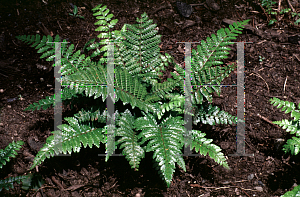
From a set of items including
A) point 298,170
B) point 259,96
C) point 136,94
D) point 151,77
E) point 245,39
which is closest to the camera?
point 136,94

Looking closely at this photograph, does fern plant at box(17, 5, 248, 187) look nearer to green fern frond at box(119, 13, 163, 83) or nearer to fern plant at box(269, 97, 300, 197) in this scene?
green fern frond at box(119, 13, 163, 83)

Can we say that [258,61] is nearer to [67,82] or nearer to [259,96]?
[259,96]

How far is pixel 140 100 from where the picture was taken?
2.37 metres

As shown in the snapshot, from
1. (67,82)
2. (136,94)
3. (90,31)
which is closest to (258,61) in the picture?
(136,94)

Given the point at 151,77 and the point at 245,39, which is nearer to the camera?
the point at 151,77

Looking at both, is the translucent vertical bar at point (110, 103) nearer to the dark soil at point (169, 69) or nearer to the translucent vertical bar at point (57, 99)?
the translucent vertical bar at point (57, 99)

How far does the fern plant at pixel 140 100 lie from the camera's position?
2174 millimetres

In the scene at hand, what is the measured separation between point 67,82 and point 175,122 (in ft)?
3.52

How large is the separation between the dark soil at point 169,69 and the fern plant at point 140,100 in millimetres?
559

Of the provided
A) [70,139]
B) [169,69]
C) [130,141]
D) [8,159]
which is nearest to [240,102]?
[169,69]

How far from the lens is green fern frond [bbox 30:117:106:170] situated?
217cm

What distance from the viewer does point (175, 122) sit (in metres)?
2.38

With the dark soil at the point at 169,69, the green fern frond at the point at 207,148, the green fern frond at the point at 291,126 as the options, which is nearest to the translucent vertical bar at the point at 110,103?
the dark soil at the point at 169,69

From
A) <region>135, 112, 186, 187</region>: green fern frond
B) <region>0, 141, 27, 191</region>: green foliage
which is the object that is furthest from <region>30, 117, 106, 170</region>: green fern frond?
Result: <region>0, 141, 27, 191</region>: green foliage
